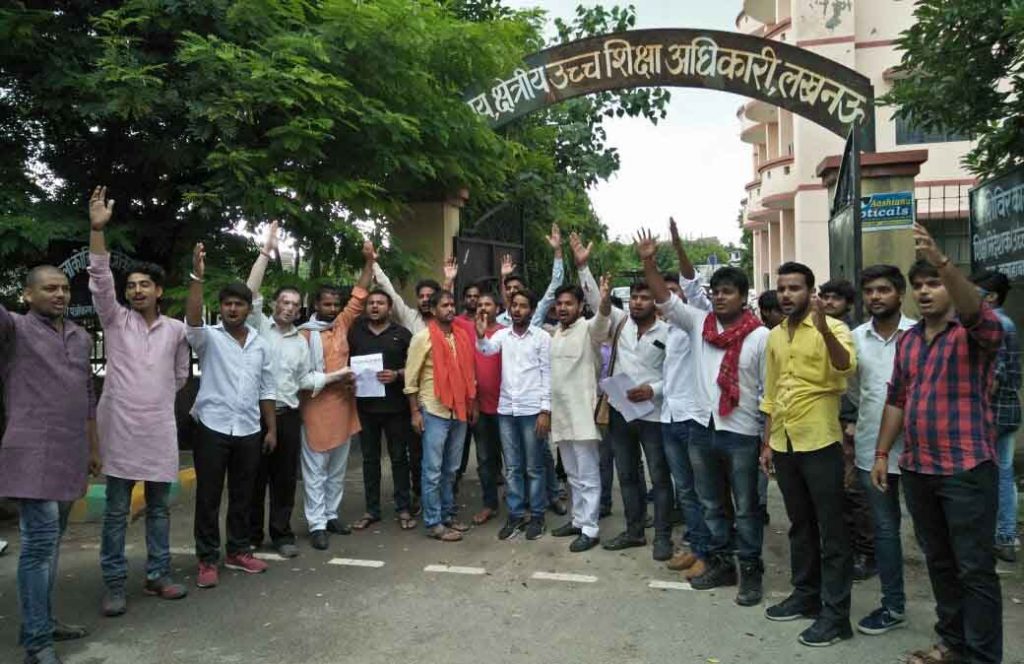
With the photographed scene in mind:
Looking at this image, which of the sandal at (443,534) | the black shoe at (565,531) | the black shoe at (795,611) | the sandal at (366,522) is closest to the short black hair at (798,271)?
the black shoe at (795,611)

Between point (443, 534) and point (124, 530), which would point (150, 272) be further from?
point (443, 534)

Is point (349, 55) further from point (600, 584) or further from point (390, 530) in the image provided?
point (600, 584)

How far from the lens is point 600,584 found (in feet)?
16.7

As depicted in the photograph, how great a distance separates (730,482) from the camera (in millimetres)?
4949

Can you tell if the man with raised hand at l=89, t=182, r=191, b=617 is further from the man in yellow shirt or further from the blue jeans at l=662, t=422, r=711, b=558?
the man in yellow shirt

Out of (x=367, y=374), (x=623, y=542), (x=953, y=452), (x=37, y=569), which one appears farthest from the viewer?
(x=367, y=374)

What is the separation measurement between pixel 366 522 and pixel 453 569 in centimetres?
129

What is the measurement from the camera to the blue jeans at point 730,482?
4746 millimetres

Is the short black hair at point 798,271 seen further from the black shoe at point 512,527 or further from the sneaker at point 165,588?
the sneaker at point 165,588

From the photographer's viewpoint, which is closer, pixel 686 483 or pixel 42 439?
pixel 42 439

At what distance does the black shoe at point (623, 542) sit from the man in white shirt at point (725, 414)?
2.62 ft

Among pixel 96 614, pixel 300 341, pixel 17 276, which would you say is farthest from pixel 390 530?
pixel 17 276

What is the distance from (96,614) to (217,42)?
4588 mm

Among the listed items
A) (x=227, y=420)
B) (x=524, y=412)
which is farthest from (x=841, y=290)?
(x=227, y=420)
